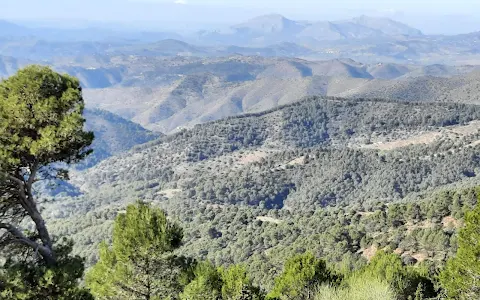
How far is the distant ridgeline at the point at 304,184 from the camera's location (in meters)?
48.6

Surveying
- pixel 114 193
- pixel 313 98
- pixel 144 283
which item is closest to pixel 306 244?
pixel 144 283

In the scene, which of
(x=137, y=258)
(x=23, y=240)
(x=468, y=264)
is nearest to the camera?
(x=23, y=240)

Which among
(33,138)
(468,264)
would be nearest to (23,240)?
(33,138)

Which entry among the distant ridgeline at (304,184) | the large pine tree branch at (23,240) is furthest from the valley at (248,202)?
the distant ridgeline at (304,184)

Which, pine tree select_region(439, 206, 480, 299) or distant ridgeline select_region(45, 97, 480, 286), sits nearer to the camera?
pine tree select_region(439, 206, 480, 299)

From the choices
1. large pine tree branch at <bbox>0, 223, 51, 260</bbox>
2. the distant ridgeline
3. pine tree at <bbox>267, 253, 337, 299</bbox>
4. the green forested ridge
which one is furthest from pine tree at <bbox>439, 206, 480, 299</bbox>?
the distant ridgeline

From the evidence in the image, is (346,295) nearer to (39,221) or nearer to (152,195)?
(39,221)

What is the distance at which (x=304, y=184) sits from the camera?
11038 cm

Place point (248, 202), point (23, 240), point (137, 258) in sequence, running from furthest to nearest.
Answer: point (248, 202)
point (137, 258)
point (23, 240)

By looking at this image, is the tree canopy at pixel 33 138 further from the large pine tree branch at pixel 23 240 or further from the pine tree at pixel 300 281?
the pine tree at pixel 300 281

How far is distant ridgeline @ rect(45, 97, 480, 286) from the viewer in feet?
160

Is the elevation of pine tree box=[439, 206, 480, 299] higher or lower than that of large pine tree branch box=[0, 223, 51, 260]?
lower

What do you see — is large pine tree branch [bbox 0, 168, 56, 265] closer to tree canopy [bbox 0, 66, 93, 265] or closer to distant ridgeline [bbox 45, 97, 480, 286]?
tree canopy [bbox 0, 66, 93, 265]

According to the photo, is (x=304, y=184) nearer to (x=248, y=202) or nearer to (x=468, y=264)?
(x=248, y=202)
